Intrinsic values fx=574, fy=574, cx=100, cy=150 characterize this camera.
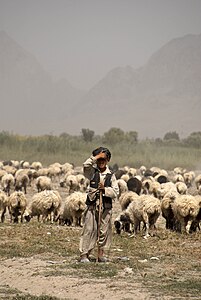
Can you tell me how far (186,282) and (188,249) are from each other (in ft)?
11.3

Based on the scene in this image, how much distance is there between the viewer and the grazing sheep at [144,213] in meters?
14.7

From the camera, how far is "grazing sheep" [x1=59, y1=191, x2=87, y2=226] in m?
16.2

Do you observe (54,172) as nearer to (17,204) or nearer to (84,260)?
(17,204)

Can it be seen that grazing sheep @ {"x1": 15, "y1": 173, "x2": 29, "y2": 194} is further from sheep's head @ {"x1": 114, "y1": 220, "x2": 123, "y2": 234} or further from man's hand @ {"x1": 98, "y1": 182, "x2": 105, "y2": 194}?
man's hand @ {"x1": 98, "y1": 182, "x2": 105, "y2": 194}

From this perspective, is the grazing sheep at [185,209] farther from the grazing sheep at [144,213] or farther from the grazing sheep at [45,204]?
the grazing sheep at [45,204]

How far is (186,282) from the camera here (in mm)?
9023

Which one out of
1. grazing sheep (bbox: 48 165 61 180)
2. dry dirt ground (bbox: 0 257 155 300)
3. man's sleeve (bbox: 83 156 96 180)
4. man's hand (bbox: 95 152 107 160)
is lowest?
dry dirt ground (bbox: 0 257 155 300)

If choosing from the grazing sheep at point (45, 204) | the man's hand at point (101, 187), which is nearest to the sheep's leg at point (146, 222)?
the grazing sheep at point (45, 204)

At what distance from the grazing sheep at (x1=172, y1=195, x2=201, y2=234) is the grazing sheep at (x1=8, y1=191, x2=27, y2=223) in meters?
4.49

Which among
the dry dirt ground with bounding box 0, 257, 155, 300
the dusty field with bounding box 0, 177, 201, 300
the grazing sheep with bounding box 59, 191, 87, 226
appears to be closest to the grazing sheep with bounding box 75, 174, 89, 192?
the grazing sheep with bounding box 59, 191, 87, 226

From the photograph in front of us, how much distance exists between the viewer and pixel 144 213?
1470 cm

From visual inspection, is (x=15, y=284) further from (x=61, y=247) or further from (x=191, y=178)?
(x=191, y=178)

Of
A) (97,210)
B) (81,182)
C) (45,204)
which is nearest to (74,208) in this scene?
(45,204)

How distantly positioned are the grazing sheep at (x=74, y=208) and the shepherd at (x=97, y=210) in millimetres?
5654
